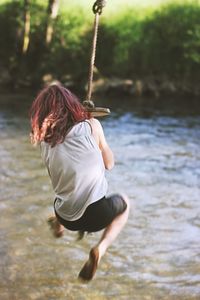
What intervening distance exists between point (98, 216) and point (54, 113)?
84 cm

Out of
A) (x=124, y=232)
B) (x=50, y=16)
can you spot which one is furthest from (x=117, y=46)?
(x=124, y=232)

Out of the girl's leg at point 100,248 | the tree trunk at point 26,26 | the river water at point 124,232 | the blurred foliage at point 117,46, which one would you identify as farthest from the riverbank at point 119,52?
the girl's leg at point 100,248

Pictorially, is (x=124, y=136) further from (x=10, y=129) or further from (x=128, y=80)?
(x=128, y=80)

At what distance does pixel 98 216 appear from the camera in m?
4.34

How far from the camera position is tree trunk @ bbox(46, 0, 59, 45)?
20250 millimetres

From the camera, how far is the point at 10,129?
1348 cm

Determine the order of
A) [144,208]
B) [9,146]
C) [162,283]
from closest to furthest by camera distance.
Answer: [162,283] < [144,208] < [9,146]

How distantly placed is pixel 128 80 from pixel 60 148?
51.2 ft

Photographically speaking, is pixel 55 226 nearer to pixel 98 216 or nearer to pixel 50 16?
pixel 98 216

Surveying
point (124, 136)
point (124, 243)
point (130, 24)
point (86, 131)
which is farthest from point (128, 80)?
point (86, 131)

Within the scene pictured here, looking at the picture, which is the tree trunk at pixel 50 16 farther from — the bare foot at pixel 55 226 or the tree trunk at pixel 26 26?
the bare foot at pixel 55 226

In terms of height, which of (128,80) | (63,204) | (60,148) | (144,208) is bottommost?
(128,80)

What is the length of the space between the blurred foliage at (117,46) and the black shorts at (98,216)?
15330mm

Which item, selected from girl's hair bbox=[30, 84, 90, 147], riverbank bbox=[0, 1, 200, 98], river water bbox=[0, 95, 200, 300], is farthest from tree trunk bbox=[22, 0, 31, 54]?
girl's hair bbox=[30, 84, 90, 147]
